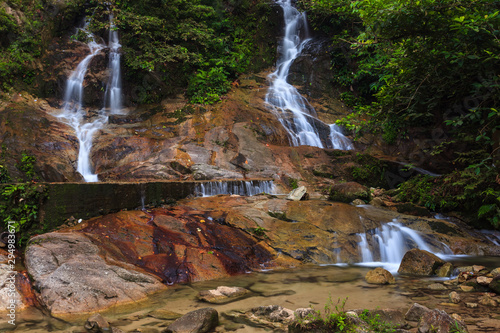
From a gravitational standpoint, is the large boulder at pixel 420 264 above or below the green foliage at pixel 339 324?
below

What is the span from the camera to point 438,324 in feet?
9.46

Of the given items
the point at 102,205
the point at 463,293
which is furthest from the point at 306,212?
the point at 102,205

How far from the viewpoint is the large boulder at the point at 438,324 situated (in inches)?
Answer: 111

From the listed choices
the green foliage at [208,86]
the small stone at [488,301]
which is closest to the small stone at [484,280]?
the small stone at [488,301]

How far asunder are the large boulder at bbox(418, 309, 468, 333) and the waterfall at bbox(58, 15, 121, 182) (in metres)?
10.2

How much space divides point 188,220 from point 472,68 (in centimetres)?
702

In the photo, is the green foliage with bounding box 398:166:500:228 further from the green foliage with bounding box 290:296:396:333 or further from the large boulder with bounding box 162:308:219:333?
the large boulder with bounding box 162:308:219:333

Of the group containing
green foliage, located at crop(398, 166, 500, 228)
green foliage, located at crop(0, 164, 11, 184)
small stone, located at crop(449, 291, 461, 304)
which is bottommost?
small stone, located at crop(449, 291, 461, 304)

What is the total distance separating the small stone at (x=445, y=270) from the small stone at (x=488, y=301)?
1568 mm

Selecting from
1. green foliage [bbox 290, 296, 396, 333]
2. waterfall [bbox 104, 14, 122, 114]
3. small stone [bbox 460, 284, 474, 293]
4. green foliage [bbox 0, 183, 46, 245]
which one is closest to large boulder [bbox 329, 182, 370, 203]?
small stone [bbox 460, 284, 474, 293]

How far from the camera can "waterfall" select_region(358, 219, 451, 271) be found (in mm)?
6855

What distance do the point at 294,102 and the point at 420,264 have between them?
12.2 meters

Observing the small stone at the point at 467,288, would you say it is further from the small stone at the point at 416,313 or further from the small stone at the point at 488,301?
the small stone at the point at 416,313

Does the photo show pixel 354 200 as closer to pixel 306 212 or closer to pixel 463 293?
pixel 306 212
